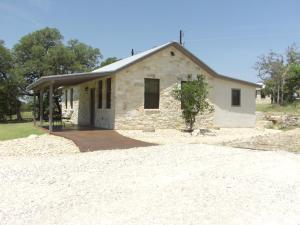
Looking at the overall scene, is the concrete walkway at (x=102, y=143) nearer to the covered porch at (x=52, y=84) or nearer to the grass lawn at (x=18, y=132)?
the covered porch at (x=52, y=84)

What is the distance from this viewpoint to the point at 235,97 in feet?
66.2

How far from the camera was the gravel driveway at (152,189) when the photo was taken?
474cm

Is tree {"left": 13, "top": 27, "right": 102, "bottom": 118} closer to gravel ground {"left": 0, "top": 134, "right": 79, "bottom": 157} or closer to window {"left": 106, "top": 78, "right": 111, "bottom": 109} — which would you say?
window {"left": 106, "top": 78, "right": 111, "bottom": 109}

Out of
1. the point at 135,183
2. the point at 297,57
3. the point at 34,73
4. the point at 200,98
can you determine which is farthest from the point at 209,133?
the point at 297,57

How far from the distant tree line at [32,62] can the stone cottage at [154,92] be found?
12840mm

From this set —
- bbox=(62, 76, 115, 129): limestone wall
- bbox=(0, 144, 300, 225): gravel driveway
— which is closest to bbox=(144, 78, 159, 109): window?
bbox=(62, 76, 115, 129): limestone wall

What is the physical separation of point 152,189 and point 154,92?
11467mm

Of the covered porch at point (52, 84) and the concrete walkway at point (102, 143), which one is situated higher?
the covered porch at point (52, 84)

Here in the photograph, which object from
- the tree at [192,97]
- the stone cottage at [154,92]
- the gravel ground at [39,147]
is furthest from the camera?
the tree at [192,97]

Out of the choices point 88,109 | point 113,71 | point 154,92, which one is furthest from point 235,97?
point 88,109

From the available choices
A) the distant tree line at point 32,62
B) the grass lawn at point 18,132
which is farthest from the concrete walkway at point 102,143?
the distant tree line at point 32,62

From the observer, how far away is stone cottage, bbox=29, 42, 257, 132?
16.2 m

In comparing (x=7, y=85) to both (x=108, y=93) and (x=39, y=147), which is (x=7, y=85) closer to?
(x=108, y=93)

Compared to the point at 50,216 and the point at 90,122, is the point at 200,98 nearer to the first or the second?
the point at 90,122
